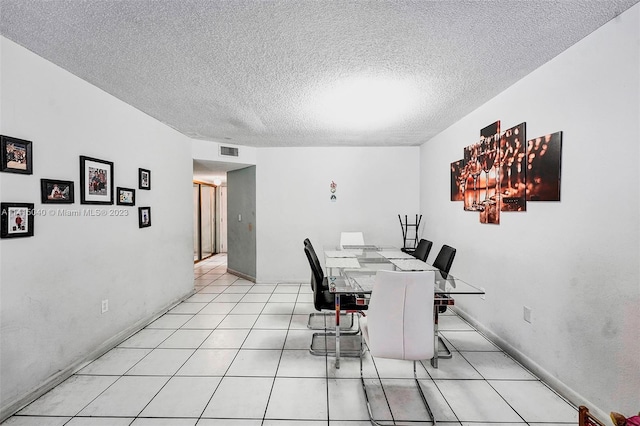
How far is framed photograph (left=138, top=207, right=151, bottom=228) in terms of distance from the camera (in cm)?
330

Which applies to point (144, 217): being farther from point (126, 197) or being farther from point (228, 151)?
point (228, 151)

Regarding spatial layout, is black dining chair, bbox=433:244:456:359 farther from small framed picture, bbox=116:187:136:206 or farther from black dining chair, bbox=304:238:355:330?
small framed picture, bbox=116:187:136:206

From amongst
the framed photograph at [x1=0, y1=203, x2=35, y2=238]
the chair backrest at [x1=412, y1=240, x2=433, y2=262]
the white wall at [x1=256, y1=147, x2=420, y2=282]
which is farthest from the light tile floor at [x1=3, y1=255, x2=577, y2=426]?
the white wall at [x1=256, y1=147, x2=420, y2=282]

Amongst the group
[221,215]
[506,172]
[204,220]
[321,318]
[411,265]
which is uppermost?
[506,172]

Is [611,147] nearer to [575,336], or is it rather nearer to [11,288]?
[575,336]

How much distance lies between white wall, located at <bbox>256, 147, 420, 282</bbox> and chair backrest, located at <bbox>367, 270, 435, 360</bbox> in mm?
3404

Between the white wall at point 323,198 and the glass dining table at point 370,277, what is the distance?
1.29 metres

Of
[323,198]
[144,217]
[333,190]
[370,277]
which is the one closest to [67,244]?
[144,217]

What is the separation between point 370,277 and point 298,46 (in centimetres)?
197

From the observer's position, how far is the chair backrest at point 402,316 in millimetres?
1764

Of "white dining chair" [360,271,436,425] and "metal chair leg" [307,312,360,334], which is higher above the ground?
"white dining chair" [360,271,436,425]

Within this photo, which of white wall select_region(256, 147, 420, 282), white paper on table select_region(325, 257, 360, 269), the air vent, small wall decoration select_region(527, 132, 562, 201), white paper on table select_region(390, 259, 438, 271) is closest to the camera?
small wall decoration select_region(527, 132, 562, 201)

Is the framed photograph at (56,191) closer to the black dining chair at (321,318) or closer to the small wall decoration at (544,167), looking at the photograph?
the black dining chair at (321,318)

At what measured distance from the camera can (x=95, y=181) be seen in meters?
2.67
